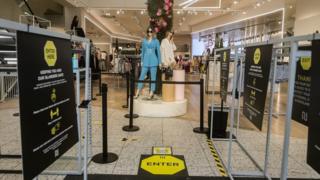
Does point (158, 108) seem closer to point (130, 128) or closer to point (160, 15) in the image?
point (130, 128)

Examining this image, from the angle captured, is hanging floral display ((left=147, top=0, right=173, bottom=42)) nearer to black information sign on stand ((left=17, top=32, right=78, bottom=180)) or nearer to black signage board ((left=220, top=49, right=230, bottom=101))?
black signage board ((left=220, top=49, right=230, bottom=101))

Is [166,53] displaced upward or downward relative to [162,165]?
upward

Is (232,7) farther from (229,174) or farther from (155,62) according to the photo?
(229,174)

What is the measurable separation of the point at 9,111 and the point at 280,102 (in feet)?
23.6

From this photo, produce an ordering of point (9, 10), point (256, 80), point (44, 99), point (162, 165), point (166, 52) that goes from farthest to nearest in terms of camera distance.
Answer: point (9, 10), point (166, 52), point (162, 165), point (256, 80), point (44, 99)

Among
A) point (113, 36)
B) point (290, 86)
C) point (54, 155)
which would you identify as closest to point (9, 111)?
point (54, 155)

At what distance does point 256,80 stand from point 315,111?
995 mm

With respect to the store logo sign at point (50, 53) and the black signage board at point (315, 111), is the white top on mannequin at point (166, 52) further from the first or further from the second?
the black signage board at point (315, 111)

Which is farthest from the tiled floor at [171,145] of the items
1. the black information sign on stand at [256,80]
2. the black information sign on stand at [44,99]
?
the black information sign on stand at [44,99]

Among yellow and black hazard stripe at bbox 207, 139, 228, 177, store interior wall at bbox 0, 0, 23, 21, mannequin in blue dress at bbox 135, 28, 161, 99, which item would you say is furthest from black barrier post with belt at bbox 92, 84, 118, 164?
store interior wall at bbox 0, 0, 23, 21

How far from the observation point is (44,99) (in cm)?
154

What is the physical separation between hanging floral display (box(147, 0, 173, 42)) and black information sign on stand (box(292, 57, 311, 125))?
5090 millimetres

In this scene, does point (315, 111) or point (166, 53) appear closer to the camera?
point (315, 111)

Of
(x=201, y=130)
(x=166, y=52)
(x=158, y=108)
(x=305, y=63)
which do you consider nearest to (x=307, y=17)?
(x=166, y=52)
